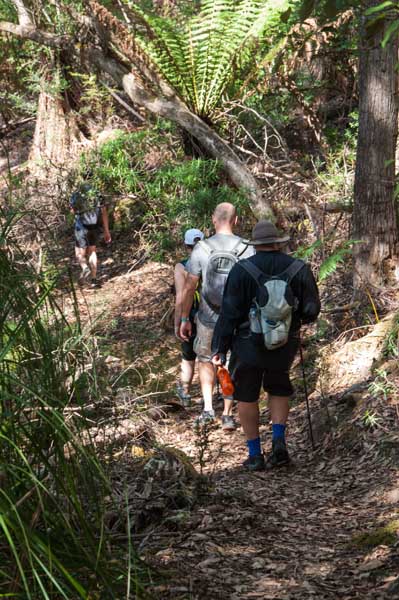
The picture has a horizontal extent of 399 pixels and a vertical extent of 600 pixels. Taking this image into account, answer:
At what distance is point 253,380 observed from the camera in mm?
5773

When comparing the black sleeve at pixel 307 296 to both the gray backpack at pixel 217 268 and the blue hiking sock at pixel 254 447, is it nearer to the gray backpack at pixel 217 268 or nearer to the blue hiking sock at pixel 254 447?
the blue hiking sock at pixel 254 447

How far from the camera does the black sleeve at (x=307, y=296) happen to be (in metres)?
5.54

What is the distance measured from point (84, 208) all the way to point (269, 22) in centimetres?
376

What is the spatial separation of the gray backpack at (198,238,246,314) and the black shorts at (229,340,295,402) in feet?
3.46

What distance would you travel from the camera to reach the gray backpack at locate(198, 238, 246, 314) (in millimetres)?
6656

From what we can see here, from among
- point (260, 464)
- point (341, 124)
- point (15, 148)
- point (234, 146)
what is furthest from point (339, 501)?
point (15, 148)

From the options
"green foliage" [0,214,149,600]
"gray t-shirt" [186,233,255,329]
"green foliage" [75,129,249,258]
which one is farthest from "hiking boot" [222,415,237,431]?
"green foliage" [0,214,149,600]

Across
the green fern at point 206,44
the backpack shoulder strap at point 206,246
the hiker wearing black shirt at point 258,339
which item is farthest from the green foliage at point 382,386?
the green fern at point 206,44

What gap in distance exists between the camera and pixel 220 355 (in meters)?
5.66

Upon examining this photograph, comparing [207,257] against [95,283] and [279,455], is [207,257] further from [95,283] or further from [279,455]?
[95,283]

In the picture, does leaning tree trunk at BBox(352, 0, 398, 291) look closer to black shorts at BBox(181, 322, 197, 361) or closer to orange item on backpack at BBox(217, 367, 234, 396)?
black shorts at BBox(181, 322, 197, 361)

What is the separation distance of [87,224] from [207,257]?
5547mm

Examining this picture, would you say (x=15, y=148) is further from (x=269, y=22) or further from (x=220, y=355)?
(x=220, y=355)

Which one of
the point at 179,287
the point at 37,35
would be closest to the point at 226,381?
the point at 179,287
